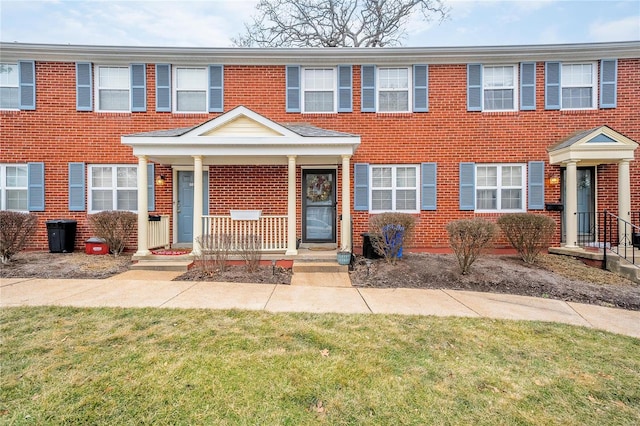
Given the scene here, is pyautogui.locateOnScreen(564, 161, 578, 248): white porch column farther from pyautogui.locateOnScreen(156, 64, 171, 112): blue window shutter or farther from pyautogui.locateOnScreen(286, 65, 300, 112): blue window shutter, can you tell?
pyautogui.locateOnScreen(156, 64, 171, 112): blue window shutter

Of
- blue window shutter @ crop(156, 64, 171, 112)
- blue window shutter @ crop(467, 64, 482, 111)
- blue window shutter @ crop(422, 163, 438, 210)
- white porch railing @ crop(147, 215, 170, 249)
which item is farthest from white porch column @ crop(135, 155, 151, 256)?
blue window shutter @ crop(467, 64, 482, 111)

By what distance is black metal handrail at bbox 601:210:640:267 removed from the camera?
7.02m

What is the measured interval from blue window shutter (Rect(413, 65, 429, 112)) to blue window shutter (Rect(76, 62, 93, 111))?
30.6ft

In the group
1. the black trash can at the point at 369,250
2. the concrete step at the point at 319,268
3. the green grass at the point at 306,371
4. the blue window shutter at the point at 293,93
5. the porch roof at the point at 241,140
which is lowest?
the green grass at the point at 306,371

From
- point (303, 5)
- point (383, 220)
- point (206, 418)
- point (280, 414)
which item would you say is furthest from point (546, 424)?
point (303, 5)

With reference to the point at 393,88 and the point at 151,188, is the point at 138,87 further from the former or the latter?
the point at 393,88

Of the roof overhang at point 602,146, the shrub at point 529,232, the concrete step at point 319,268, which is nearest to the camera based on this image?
the concrete step at point 319,268

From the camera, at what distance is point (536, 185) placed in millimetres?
8625

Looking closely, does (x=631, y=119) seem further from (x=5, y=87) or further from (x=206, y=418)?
(x=5, y=87)

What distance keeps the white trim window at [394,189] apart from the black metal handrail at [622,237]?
4384mm

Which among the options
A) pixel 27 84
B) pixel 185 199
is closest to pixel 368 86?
pixel 185 199

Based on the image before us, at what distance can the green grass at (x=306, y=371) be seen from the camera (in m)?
2.16

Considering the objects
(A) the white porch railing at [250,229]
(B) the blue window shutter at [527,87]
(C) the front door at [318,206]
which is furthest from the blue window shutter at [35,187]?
(B) the blue window shutter at [527,87]

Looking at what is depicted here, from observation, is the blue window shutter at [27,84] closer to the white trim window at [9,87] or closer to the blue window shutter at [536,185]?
the white trim window at [9,87]
